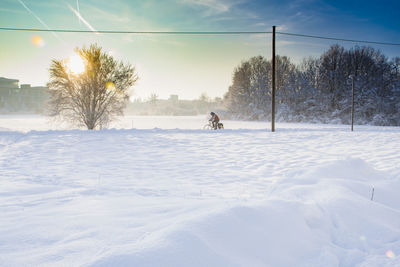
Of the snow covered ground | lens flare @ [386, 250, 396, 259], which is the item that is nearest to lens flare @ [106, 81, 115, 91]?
the snow covered ground

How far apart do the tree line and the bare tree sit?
80.8ft

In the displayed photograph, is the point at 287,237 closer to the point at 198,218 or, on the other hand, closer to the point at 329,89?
the point at 198,218

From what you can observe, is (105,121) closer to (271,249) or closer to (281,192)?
(281,192)

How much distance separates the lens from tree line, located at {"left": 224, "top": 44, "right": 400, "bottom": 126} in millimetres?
26875

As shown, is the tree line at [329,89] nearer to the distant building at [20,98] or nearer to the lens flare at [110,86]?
the lens flare at [110,86]

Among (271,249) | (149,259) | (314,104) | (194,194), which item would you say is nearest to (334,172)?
(194,194)

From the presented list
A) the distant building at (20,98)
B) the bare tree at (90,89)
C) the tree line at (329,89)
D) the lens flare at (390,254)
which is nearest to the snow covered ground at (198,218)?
the lens flare at (390,254)

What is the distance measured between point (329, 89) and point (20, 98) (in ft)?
264

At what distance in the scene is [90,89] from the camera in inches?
603

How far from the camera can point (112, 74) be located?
635 inches

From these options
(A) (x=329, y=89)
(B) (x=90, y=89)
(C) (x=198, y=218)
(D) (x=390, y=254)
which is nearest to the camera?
(D) (x=390, y=254)

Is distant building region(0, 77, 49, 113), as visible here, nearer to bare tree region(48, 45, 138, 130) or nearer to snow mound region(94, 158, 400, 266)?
bare tree region(48, 45, 138, 130)

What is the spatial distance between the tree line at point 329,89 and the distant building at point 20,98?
58511mm

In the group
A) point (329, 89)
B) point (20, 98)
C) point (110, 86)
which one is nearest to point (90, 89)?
point (110, 86)
